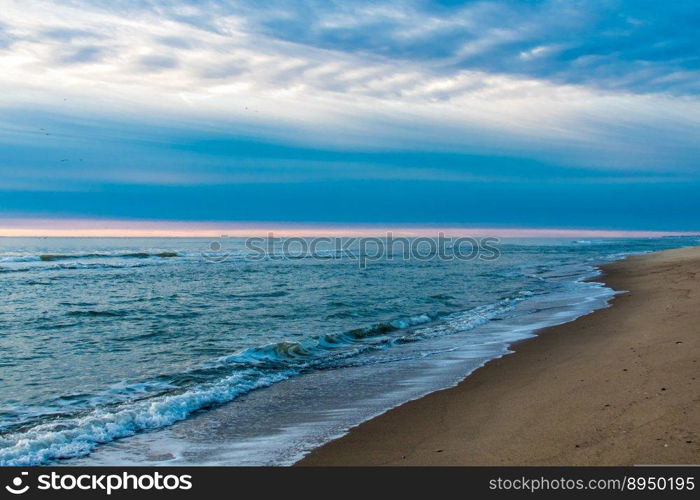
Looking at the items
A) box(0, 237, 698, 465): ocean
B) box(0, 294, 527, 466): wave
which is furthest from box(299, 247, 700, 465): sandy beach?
box(0, 294, 527, 466): wave

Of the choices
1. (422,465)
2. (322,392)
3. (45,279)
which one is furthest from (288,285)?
(422,465)

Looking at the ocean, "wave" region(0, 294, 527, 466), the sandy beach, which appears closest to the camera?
the sandy beach

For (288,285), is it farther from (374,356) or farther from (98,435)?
(98,435)

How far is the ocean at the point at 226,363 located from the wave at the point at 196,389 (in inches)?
1.1

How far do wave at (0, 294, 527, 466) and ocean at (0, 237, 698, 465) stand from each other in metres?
0.03

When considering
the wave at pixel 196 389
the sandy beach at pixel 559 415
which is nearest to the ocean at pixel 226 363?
the wave at pixel 196 389

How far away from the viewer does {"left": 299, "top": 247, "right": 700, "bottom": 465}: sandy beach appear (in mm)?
5391

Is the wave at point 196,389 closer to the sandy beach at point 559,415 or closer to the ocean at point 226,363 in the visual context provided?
the ocean at point 226,363

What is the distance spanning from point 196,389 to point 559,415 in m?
5.90

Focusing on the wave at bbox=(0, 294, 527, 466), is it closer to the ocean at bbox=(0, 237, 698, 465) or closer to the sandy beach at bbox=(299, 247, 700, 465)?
the ocean at bbox=(0, 237, 698, 465)

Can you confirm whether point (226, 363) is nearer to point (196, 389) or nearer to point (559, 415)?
point (196, 389)

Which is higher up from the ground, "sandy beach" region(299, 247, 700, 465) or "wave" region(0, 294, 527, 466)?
"sandy beach" region(299, 247, 700, 465)

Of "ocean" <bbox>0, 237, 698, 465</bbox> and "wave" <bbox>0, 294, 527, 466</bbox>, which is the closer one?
"wave" <bbox>0, 294, 527, 466</bbox>
